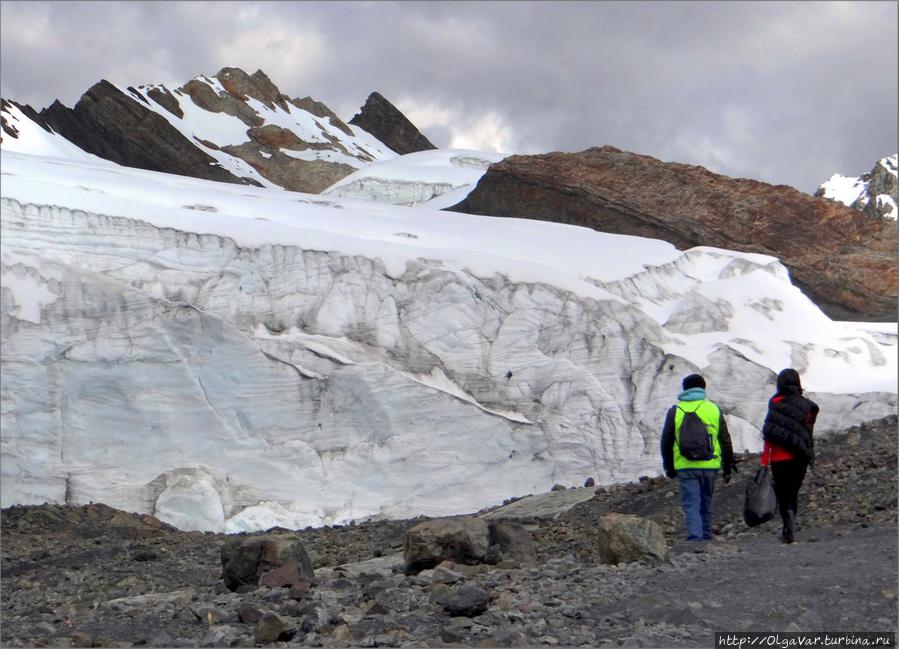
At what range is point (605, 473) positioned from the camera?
15.8 meters

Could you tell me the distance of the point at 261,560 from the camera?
845 cm

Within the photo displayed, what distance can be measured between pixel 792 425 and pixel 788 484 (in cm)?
44

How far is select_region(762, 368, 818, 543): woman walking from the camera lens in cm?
812

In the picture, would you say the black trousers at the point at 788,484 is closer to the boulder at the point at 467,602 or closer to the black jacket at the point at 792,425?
the black jacket at the point at 792,425

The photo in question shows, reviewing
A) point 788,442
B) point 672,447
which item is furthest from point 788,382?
point 672,447

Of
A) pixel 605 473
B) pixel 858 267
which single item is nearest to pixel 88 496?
pixel 605 473

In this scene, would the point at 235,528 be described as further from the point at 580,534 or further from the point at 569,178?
the point at 569,178

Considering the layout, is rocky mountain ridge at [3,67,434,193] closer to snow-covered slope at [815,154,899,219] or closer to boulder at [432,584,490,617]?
snow-covered slope at [815,154,899,219]

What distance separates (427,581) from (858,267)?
22125mm

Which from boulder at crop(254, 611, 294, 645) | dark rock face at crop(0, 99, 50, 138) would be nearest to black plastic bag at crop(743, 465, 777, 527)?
boulder at crop(254, 611, 294, 645)

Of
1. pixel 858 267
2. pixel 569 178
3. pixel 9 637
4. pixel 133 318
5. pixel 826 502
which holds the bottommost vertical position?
pixel 9 637

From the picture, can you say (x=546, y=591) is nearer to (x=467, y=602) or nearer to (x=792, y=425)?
(x=467, y=602)

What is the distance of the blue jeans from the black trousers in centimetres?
44

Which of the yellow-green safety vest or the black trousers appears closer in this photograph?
the black trousers
